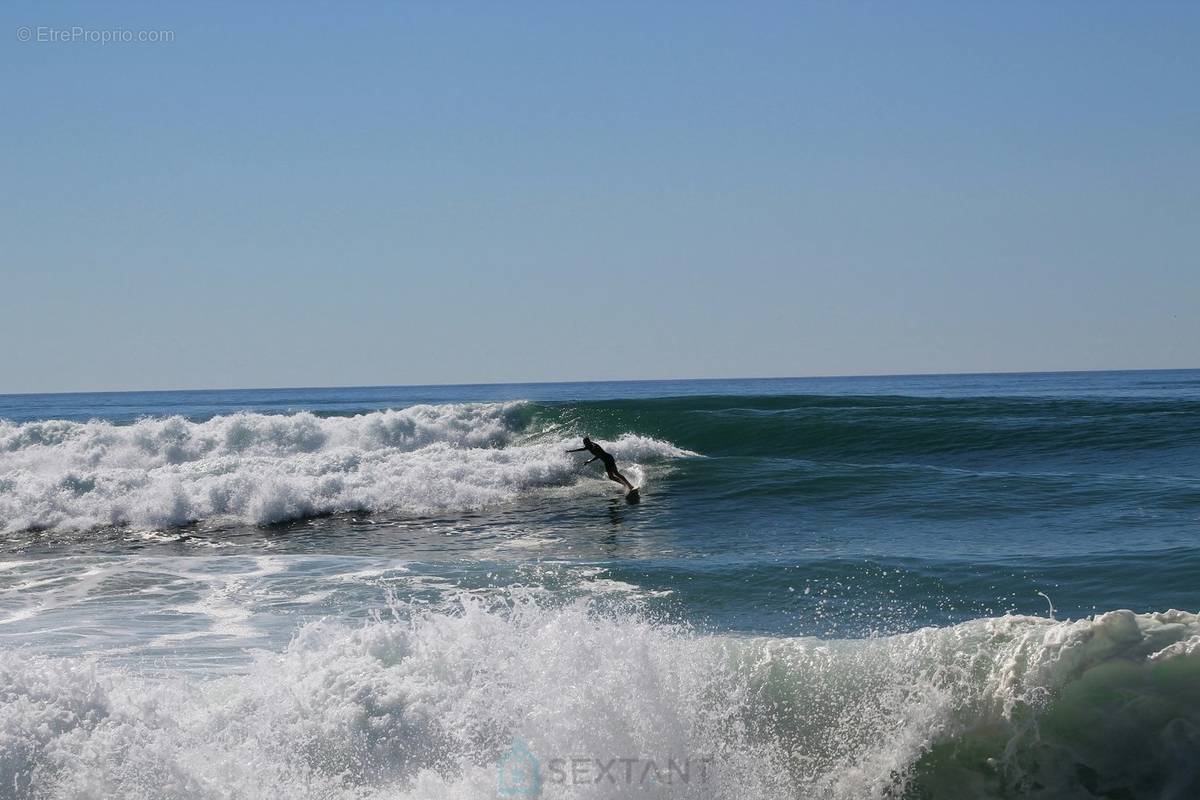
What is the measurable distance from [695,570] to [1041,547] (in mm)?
3751

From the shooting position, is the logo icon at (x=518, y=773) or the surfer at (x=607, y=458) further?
the surfer at (x=607, y=458)

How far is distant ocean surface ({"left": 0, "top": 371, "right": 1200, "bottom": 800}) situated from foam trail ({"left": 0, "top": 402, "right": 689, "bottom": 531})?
3.6 inches

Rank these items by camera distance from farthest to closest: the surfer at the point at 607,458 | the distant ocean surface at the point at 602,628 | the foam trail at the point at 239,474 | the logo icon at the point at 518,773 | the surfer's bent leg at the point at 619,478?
the surfer's bent leg at the point at 619,478 < the surfer at the point at 607,458 < the foam trail at the point at 239,474 < the distant ocean surface at the point at 602,628 < the logo icon at the point at 518,773

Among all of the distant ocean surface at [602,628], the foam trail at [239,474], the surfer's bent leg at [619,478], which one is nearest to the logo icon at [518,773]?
the distant ocean surface at [602,628]

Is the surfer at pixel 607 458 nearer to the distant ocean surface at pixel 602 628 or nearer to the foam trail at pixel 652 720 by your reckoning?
the distant ocean surface at pixel 602 628

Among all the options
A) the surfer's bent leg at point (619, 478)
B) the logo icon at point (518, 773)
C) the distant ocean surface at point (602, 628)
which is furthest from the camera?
the surfer's bent leg at point (619, 478)

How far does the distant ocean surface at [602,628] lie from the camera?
5359 millimetres

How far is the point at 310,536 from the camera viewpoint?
586 inches

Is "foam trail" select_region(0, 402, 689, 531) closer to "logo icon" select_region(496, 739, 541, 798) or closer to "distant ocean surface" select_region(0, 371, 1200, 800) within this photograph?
"distant ocean surface" select_region(0, 371, 1200, 800)

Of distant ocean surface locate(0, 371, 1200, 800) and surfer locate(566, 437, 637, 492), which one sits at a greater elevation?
surfer locate(566, 437, 637, 492)

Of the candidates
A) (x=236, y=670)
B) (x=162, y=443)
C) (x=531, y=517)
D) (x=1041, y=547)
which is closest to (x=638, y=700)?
(x=236, y=670)

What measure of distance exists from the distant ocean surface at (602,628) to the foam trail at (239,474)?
3.6 inches

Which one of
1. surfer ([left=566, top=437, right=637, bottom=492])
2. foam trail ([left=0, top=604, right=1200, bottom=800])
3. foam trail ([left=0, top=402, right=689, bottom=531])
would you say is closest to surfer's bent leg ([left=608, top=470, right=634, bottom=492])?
surfer ([left=566, top=437, right=637, bottom=492])

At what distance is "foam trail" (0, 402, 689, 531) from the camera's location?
55.8 ft
